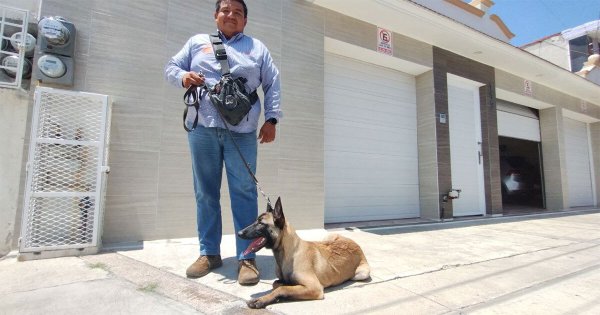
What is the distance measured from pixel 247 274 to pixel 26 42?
2968 millimetres

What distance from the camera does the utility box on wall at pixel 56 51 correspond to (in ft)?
9.41

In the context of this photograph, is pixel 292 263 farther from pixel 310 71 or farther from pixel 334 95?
pixel 334 95

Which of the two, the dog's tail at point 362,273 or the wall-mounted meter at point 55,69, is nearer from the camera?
the dog's tail at point 362,273

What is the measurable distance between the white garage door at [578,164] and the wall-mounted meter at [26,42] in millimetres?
12296

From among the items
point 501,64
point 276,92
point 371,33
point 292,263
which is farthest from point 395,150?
point 292,263

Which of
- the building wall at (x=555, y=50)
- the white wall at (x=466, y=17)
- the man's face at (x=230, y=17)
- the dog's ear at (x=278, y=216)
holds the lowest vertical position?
the dog's ear at (x=278, y=216)

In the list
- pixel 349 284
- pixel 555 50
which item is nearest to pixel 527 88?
pixel 555 50

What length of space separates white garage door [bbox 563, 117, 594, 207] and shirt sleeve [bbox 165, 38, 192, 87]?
11.2 metres

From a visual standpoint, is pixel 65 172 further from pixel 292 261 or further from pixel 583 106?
pixel 583 106

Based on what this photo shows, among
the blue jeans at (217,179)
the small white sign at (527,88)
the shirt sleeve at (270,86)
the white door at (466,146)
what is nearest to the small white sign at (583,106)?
the small white sign at (527,88)

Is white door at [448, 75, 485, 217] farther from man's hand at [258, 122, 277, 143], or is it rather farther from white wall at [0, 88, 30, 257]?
white wall at [0, 88, 30, 257]

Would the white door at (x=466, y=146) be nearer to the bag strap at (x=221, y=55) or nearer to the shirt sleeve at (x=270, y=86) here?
the shirt sleeve at (x=270, y=86)

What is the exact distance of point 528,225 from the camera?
18.5 feet

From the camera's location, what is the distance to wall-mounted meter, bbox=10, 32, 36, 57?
9.50 feet
